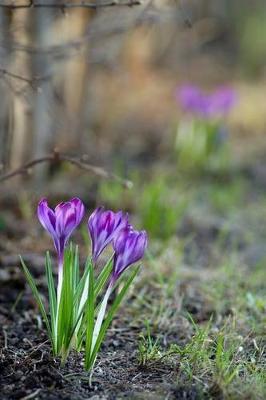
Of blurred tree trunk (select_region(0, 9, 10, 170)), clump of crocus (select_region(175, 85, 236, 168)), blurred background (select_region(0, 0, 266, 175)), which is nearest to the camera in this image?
blurred tree trunk (select_region(0, 9, 10, 170))

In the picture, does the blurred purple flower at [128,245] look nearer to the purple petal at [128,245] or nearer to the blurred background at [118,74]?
the purple petal at [128,245]

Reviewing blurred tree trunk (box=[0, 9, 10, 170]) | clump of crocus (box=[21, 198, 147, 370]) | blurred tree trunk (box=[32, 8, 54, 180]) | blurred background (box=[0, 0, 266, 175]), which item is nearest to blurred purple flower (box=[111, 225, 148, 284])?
clump of crocus (box=[21, 198, 147, 370])

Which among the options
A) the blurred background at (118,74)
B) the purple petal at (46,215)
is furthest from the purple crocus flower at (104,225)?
the blurred background at (118,74)

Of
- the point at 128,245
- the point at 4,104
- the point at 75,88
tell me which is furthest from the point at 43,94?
the point at 128,245

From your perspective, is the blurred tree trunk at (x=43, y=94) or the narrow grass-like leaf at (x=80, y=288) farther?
the blurred tree trunk at (x=43, y=94)

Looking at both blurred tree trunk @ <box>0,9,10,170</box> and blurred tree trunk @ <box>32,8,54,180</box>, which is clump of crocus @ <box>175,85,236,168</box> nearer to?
blurred tree trunk @ <box>32,8,54,180</box>

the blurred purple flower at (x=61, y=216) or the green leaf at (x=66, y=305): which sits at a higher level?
the blurred purple flower at (x=61, y=216)

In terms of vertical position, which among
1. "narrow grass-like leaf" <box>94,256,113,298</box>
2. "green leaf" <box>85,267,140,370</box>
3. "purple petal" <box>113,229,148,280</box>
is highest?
"purple petal" <box>113,229,148,280</box>
